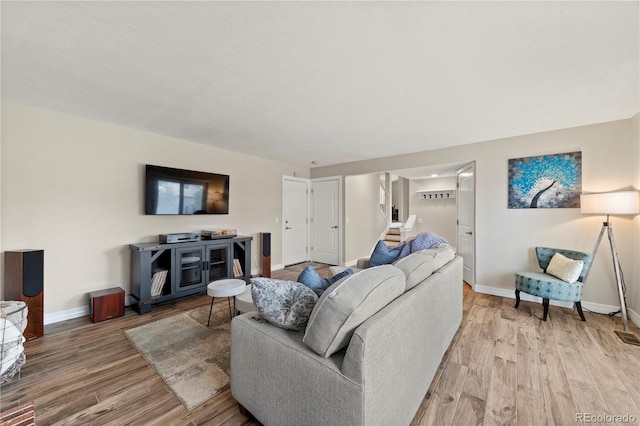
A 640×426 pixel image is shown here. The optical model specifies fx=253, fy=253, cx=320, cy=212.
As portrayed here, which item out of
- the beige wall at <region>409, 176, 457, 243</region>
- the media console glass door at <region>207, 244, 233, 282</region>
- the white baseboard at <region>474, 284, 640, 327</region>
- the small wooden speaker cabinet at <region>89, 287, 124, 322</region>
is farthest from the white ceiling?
the beige wall at <region>409, 176, 457, 243</region>

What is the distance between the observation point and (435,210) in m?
7.28

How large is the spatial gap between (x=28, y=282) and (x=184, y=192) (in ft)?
5.96

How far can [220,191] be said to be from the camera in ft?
13.8

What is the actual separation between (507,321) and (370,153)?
3.14 metres

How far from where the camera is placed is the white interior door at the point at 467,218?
398 centimetres

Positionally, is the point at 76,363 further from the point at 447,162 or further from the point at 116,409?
the point at 447,162

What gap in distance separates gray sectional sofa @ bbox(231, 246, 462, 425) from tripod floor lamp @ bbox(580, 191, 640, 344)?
2719 millimetres

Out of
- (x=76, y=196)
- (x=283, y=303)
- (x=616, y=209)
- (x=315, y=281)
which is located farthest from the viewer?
(x=76, y=196)

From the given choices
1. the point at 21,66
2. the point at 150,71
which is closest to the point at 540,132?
the point at 150,71

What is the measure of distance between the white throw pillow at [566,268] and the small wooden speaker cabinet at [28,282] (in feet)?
18.2

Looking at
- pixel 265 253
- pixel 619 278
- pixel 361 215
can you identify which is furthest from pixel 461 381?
pixel 361 215

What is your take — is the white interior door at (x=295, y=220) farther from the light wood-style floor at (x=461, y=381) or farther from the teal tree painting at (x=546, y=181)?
the teal tree painting at (x=546, y=181)

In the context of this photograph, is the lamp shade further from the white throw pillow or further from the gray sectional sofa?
the gray sectional sofa

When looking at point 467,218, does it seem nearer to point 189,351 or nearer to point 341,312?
point 341,312
